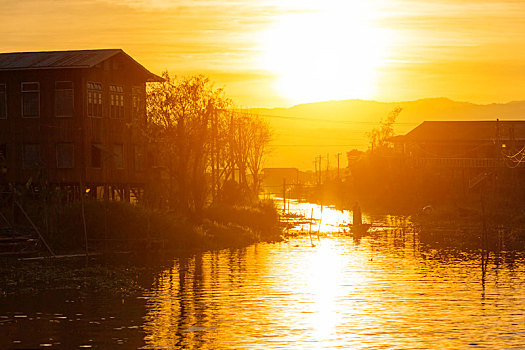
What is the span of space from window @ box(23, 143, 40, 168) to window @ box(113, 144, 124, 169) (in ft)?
21.9

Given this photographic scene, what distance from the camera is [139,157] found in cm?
7531

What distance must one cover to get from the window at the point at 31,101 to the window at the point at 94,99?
13.6 ft

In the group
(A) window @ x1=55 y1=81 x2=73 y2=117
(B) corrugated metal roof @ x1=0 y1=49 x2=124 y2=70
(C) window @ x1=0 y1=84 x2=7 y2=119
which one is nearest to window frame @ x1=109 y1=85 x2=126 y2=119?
(B) corrugated metal roof @ x1=0 y1=49 x2=124 y2=70

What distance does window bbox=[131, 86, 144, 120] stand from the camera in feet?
243

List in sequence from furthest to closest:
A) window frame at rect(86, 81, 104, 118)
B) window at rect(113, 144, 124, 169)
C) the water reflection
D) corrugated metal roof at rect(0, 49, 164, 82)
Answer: window at rect(113, 144, 124, 169) → window frame at rect(86, 81, 104, 118) → corrugated metal roof at rect(0, 49, 164, 82) → the water reflection

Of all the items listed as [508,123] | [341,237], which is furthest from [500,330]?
[508,123]

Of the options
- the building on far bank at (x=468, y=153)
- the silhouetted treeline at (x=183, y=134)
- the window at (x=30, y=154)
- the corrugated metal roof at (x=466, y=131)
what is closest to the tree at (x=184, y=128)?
the silhouetted treeline at (x=183, y=134)

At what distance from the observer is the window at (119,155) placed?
235 feet

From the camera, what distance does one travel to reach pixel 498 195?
4252 inches

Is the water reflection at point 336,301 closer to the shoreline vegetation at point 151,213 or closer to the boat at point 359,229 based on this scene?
the shoreline vegetation at point 151,213

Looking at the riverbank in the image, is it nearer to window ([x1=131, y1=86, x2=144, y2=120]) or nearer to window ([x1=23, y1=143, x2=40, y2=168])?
window ([x1=23, y1=143, x2=40, y2=168])

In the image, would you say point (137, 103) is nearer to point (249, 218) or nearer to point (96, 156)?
point (96, 156)

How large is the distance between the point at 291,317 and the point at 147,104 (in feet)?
146

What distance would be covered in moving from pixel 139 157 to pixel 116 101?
613 cm
